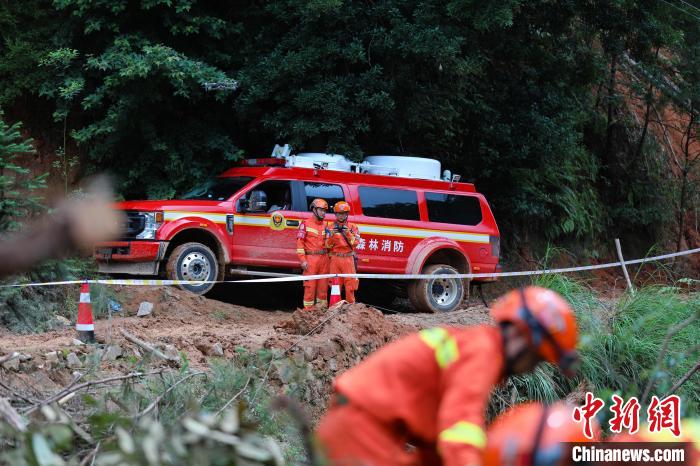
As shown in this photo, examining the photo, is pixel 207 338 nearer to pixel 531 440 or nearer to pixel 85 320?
pixel 85 320

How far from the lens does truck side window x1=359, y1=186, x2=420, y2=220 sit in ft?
48.9

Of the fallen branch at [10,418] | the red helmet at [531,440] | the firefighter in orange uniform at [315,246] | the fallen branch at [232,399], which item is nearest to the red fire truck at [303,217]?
the firefighter in orange uniform at [315,246]

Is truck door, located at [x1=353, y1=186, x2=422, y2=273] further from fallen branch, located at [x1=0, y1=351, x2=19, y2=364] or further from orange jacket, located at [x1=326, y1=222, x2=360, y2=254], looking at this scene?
fallen branch, located at [x1=0, y1=351, x2=19, y2=364]

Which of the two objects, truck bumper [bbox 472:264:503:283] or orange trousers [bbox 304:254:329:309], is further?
Answer: truck bumper [bbox 472:264:503:283]

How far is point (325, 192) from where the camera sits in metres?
14.6

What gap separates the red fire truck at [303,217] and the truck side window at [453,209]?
0.02 metres

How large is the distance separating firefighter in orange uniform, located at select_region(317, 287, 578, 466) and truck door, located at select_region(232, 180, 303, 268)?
10.0 m

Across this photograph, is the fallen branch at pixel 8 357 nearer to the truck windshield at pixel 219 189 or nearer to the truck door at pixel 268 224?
the truck door at pixel 268 224

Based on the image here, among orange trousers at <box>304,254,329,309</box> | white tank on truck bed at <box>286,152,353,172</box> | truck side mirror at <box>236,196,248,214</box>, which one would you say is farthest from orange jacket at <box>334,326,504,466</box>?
white tank on truck bed at <box>286,152,353,172</box>

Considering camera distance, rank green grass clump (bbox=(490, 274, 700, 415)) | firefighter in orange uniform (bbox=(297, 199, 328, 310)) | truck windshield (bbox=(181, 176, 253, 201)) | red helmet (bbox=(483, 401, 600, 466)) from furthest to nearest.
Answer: truck windshield (bbox=(181, 176, 253, 201)), firefighter in orange uniform (bbox=(297, 199, 328, 310)), green grass clump (bbox=(490, 274, 700, 415)), red helmet (bbox=(483, 401, 600, 466))

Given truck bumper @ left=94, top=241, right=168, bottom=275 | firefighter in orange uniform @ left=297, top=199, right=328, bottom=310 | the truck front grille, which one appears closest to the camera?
truck bumper @ left=94, top=241, right=168, bottom=275

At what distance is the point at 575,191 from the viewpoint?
71.6 ft

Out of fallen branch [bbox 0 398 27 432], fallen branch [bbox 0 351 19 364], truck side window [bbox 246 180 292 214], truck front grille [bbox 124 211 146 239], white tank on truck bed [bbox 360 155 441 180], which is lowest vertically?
fallen branch [bbox 0 351 19 364]

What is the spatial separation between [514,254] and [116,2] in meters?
9.76
